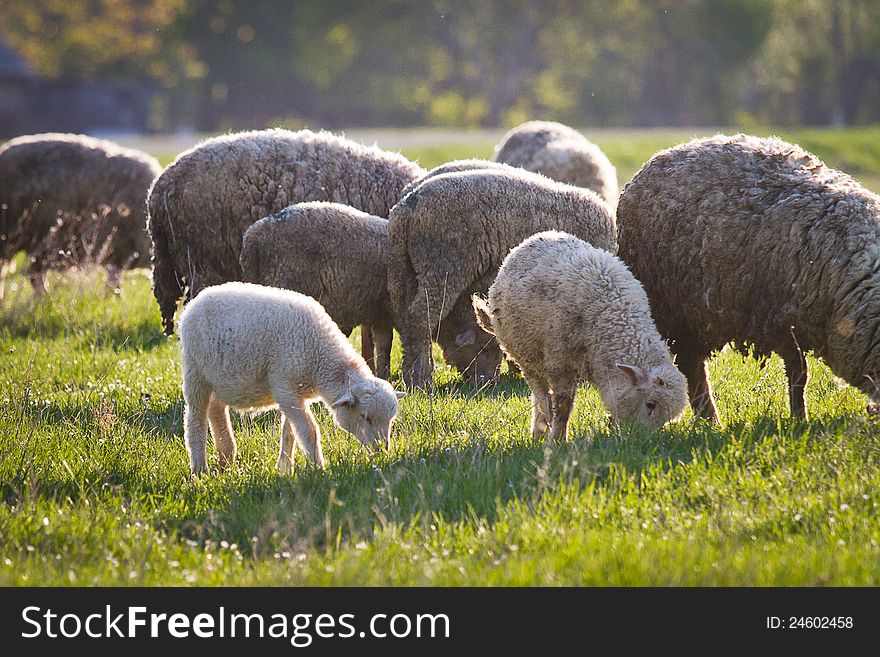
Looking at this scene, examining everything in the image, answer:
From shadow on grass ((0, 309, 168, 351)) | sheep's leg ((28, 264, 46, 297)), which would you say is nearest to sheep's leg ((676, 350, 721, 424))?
shadow on grass ((0, 309, 168, 351))

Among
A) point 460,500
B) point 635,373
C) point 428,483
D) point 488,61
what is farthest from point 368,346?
point 488,61

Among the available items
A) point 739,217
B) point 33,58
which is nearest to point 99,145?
point 739,217

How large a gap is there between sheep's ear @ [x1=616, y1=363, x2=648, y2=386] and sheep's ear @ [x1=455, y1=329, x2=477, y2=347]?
240 cm

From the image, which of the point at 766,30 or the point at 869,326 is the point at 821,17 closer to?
the point at 766,30

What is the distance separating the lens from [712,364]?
27.0ft

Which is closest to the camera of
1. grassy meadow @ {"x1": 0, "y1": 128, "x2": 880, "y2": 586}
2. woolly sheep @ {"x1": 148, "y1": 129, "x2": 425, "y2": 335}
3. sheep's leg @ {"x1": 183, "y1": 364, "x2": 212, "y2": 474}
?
grassy meadow @ {"x1": 0, "y1": 128, "x2": 880, "y2": 586}

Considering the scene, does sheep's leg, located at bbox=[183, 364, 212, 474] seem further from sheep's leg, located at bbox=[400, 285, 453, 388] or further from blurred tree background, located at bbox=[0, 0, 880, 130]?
blurred tree background, located at bbox=[0, 0, 880, 130]

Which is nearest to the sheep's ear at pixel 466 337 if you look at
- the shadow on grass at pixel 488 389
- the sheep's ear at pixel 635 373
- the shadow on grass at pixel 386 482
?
the shadow on grass at pixel 488 389

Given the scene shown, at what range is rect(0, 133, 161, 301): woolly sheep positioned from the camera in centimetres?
1216

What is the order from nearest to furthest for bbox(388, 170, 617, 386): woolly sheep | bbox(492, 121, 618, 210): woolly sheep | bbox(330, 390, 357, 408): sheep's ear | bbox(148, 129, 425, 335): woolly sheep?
bbox(330, 390, 357, 408): sheep's ear < bbox(388, 170, 617, 386): woolly sheep < bbox(148, 129, 425, 335): woolly sheep < bbox(492, 121, 618, 210): woolly sheep

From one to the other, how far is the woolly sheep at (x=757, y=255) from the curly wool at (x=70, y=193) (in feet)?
22.6

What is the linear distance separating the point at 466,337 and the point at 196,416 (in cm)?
256

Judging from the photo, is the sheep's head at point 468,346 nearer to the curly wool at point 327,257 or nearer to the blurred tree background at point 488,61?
the curly wool at point 327,257

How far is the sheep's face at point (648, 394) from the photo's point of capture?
5.82 metres
